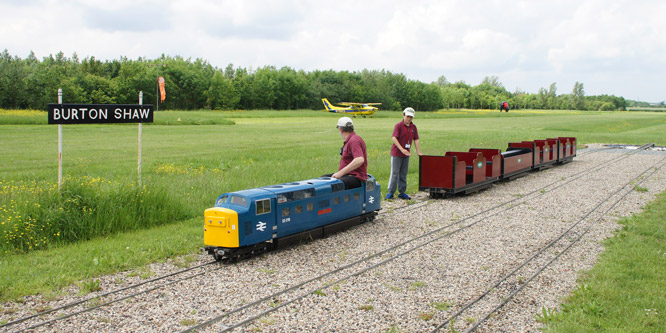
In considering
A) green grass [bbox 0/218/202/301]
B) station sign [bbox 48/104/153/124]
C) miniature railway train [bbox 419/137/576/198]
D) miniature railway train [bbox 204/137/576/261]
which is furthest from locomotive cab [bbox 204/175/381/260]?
miniature railway train [bbox 419/137/576/198]

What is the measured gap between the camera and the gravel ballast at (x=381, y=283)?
20.6ft

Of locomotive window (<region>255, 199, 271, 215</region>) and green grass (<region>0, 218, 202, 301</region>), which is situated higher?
locomotive window (<region>255, 199, 271, 215</region>)

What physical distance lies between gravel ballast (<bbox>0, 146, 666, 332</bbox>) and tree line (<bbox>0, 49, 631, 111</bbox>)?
190 ft

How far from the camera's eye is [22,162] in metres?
22.4

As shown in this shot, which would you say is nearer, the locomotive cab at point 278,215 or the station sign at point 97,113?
the locomotive cab at point 278,215

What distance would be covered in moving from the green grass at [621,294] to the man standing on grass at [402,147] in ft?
18.8

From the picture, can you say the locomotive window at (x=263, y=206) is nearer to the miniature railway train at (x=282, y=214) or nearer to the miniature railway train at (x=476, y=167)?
the miniature railway train at (x=282, y=214)

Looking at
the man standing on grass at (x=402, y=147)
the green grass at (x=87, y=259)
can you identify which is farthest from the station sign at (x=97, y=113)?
the man standing on grass at (x=402, y=147)

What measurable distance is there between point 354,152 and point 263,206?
2474 millimetres

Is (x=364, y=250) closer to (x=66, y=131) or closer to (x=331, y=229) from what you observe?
(x=331, y=229)

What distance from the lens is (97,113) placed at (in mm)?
10664

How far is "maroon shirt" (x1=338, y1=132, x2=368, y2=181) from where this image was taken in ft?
33.9

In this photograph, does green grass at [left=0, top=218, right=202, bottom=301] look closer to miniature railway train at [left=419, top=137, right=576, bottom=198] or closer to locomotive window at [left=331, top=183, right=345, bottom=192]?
locomotive window at [left=331, top=183, right=345, bottom=192]

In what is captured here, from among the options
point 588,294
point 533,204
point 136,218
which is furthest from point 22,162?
point 588,294
